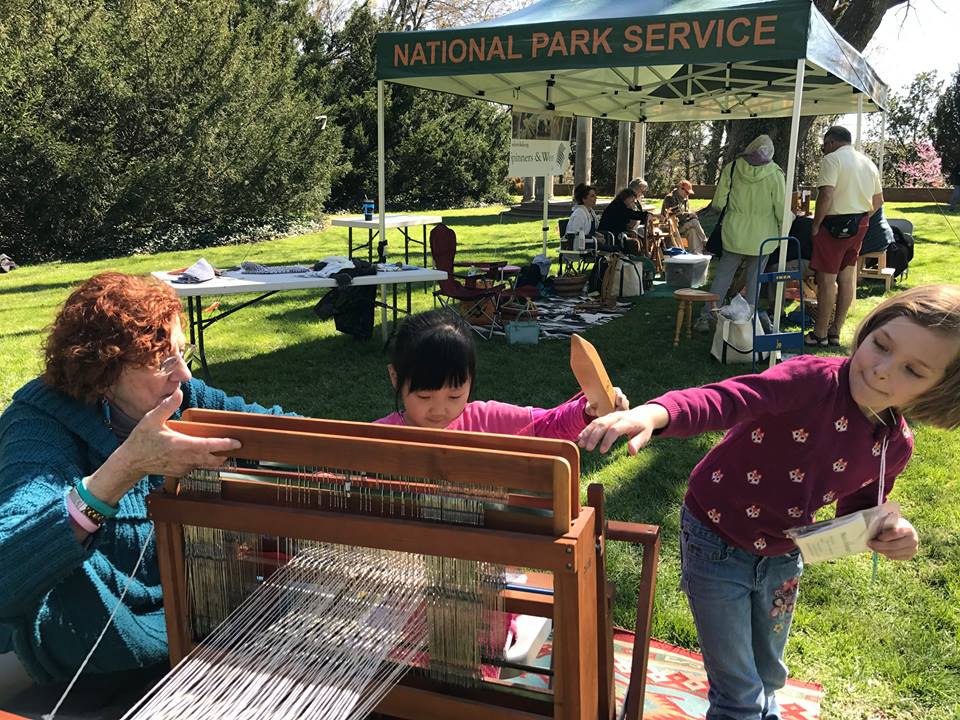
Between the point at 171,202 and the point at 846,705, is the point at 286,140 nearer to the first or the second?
the point at 171,202

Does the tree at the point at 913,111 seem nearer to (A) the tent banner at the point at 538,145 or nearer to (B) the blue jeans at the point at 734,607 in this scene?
(A) the tent banner at the point at 538,145

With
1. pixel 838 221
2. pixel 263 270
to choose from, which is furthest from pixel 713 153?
pixel 263 270

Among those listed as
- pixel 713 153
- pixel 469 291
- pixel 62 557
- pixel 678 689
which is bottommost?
pixel 678 689

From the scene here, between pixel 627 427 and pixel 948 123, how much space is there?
949 inches

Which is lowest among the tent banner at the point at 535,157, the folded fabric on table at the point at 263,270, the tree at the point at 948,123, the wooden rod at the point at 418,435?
the folded fabric on table at the point at 263,270

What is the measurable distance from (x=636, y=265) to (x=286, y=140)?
9.15m

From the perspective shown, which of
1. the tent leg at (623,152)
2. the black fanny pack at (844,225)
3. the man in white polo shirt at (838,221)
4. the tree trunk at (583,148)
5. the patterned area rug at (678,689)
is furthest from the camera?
the tree trunk at (583,148)

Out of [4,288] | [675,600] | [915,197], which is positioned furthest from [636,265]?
[915,197]

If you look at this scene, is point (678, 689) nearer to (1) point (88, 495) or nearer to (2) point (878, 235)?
(1) point (88, 495)

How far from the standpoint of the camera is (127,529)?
162 centimetres

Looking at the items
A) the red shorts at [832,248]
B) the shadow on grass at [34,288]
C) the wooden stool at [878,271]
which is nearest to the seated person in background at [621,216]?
the wooden stool at [878,271]

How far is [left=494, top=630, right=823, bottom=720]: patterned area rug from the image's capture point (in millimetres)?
2191

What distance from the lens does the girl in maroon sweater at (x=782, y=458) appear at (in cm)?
144

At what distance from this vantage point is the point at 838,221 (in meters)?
6.20
